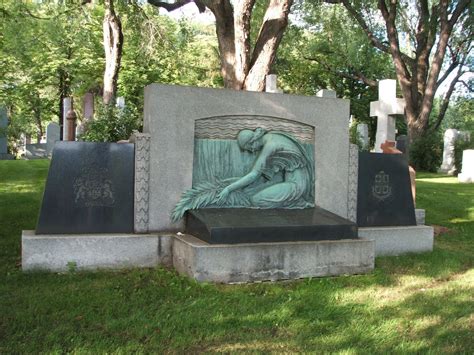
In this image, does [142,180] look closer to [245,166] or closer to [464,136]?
[245,166]

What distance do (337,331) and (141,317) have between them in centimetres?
152

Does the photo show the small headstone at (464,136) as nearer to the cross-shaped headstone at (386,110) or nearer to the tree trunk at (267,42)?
the cross-shaped headstone at (386,110)

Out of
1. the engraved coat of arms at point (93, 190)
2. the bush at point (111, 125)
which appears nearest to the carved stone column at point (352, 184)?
the engraved coat of arms at point (93, 190)

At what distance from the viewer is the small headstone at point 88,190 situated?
5270 mm

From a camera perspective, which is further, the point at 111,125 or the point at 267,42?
the point at 111,125

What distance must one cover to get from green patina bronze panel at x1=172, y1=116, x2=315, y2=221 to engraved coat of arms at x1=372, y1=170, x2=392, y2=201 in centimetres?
114

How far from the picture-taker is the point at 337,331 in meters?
3.72

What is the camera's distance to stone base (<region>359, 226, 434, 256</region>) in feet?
21.0

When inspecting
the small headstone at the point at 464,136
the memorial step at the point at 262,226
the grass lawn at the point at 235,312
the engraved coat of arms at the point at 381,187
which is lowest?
the grass lawn at the point at 235,312

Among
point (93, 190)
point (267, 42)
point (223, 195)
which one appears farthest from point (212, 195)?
point (267, 42)

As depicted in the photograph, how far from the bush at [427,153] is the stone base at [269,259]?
61.5 feet

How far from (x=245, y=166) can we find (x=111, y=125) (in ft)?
20.2

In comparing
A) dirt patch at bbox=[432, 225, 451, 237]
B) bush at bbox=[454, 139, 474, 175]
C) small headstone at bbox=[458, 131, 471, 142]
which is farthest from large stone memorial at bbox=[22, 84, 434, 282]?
small headstone at bbox=[458, 131, 471, 142]

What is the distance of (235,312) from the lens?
13.4ft
